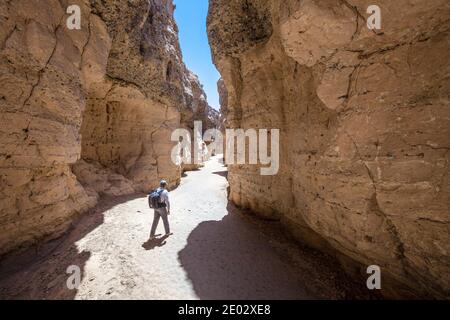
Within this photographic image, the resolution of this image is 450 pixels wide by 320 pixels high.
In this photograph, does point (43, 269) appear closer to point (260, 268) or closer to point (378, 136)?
point (260, 268)

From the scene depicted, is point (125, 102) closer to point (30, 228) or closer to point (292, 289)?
point (30, 228)

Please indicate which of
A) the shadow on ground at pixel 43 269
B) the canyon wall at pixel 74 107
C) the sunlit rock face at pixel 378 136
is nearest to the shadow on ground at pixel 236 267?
the sunlit rock face at pixel 378 136

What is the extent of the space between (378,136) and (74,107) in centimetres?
714

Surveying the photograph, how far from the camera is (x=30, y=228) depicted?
4258mm

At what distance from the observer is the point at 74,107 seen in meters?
5.30

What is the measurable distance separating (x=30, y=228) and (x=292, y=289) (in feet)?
19.2

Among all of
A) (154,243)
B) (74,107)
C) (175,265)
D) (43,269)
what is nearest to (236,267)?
(175,265)

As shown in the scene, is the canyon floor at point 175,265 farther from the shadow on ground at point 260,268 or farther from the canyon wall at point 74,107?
the canyon wall at point 74,107

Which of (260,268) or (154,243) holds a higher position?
(154,243)

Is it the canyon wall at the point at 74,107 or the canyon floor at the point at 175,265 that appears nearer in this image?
the canyon floor at the point at 175,265

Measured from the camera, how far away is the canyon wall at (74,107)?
3.96m

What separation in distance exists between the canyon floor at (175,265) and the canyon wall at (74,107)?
0.81 meters

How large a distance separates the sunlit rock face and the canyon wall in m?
5.56
